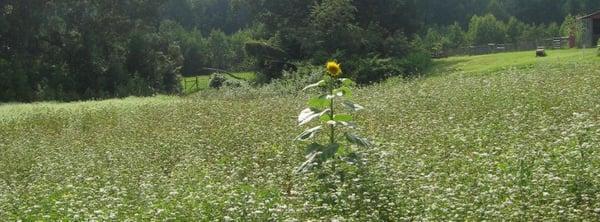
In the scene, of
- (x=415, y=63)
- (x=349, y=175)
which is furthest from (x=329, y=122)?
(x=415, y=63)

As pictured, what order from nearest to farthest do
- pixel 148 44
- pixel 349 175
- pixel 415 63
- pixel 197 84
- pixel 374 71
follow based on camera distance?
pixel 349 175 < pixel 374 71 < pixel 415 63 < pixel 148 44 < pixel 197 84

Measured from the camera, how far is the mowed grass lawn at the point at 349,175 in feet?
21.2

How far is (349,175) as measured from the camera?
753 centimetres

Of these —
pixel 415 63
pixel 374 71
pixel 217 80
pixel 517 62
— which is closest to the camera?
pixel 517 62

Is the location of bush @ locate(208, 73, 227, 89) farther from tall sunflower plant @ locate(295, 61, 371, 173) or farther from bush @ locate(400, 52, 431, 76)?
tall sunflower plant @ locate(295, 61, 371, 173)

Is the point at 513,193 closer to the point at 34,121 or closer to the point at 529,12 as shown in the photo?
the point at 34,121

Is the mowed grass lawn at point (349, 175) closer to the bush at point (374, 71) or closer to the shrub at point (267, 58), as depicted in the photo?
the bush at point (374, 71)

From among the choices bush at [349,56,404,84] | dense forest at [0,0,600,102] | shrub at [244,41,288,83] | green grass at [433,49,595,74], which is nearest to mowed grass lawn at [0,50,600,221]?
green grass at [433,49,595,74]

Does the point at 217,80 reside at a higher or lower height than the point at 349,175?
lower

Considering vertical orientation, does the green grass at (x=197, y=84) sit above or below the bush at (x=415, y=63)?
below

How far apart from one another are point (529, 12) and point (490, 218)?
72.4m

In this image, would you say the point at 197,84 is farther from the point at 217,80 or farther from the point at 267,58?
the point at 267,58

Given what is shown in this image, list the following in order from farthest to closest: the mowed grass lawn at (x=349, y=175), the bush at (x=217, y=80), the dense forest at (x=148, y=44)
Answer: the bush at (x=217, y=80) < the dense forest at (x=148, y=44) < the mowed grass lawn at (x=349, y=175)

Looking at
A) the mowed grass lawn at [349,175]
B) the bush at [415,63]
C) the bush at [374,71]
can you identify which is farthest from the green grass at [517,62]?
the mowed grass lawn at [349,175]
